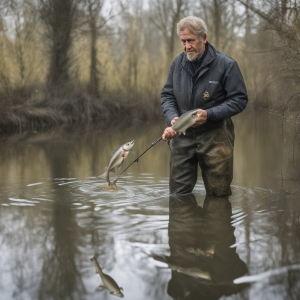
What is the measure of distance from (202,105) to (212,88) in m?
0.21

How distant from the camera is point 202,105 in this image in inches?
265

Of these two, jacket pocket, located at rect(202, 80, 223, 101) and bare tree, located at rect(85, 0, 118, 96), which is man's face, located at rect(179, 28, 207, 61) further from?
bare tree, located at rect(85, 0, 118, 96)

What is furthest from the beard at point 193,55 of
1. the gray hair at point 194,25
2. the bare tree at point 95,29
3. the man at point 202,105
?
the bare tree at point 95,29

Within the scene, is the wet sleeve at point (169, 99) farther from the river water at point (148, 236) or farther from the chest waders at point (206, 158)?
the river water at point (148, 236)

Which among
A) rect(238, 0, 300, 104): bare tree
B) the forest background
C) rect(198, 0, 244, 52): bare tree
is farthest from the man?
rect(198, 0, 244, 52): bare tree

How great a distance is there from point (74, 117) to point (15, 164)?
45.6ft

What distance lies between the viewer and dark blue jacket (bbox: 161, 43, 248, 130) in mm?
6562

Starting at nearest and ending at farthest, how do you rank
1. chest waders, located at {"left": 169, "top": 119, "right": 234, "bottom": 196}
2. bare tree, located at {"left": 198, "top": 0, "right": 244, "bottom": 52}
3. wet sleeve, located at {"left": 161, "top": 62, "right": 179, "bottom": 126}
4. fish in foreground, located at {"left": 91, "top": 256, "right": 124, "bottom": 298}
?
fish in foreground, located at {"left": 91, "top": 256, "right": 124, "bottom": 298} → chest waders, located at {"left": 169, "top": 119, "right": 234, "bottom": 196} → wet sleeve, located at {"left": 161, "top": 62, "right": 179, "bottom": 126} → bare tree, located at {"left": 198, "top": 0, "right": 244, "bottom": 52}

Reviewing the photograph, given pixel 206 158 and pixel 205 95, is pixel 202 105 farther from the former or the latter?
pixel 206 158

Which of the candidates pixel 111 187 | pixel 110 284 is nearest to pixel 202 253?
pixel 110 284

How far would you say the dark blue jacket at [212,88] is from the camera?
258 inches

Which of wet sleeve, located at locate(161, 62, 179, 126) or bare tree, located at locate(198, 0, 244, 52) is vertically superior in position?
bare tree, located at locate(198, 0, 244, 52)

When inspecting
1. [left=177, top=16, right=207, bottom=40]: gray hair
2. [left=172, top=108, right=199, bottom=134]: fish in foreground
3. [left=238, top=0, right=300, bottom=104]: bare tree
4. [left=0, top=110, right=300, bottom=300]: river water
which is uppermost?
[left=238, top=0, right=300, bottom=104]: bare tree

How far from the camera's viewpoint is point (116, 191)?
293 inches
